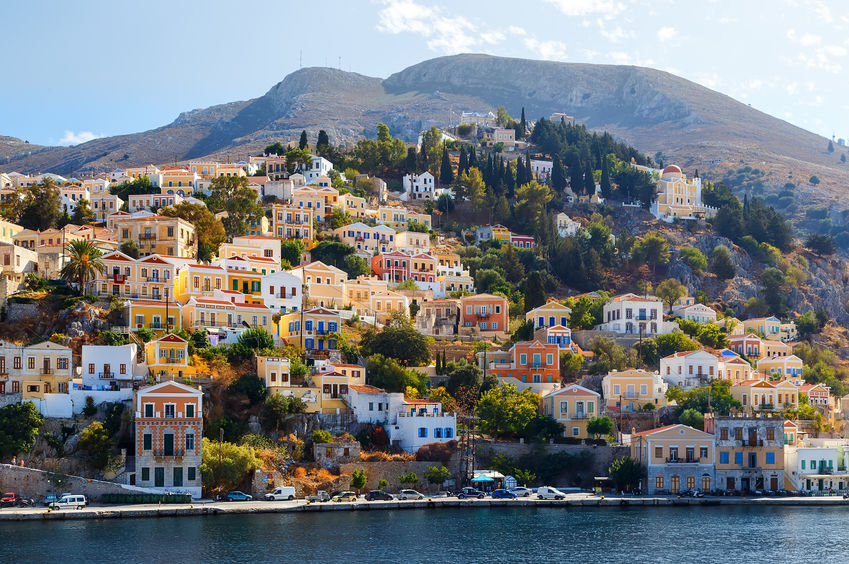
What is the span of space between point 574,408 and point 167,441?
2381 centimetres

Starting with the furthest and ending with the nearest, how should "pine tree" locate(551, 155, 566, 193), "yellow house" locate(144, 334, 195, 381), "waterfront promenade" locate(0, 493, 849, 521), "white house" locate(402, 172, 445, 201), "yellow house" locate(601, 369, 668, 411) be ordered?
"pine tree" locate(551, 155, 566, 193) → "white house" locate(402, 172, 445, 201) → "yellow house" locate(601, 369, 668, 411) → "yellow house" locate(144, 334, 195, 381) → "waterfront promenade" locate(0, 493, 849, 521)

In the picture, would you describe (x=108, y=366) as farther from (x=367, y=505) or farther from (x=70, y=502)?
(x=367, y=505)

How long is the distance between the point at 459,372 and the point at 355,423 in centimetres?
955

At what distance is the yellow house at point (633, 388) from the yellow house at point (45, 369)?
3214 centimetres

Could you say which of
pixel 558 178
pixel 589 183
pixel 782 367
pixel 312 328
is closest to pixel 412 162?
pixel 558 178

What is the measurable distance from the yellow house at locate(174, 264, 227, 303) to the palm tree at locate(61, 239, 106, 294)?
4.92 meters

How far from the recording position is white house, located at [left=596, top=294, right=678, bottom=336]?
93.2 m

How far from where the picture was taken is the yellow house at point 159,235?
88562mm

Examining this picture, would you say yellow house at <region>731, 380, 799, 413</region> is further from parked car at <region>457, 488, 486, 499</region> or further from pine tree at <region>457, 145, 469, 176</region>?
pine tree at <region>457, 145, 469, 176</region>

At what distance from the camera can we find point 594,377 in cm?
8331

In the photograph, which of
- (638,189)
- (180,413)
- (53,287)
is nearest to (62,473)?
(180,413)

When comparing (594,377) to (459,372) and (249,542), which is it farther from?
(249,542)

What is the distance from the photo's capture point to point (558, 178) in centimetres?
13462

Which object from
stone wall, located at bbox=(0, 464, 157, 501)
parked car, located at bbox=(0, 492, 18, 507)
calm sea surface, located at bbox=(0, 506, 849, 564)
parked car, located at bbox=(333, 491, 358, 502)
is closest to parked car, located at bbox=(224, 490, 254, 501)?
calm sea surface, located at bbox=(0, 506, 849, 564)
